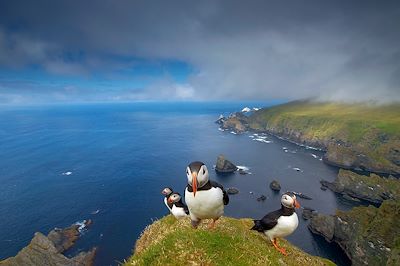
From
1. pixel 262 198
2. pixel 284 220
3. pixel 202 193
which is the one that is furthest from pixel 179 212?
pixel 262 198

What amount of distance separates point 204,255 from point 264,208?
96.8 meters

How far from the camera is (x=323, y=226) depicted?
85750 millimetres

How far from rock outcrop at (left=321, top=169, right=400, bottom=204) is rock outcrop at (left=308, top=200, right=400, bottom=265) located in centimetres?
4134

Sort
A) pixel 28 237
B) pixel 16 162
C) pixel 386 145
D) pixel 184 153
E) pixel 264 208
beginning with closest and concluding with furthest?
pixel 28 237, pixel 264 208, pixel 16 162, pixel 184 153, pixel 386 145

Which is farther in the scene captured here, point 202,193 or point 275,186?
point 275,186

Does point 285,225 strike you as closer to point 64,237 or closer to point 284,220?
point 284,220

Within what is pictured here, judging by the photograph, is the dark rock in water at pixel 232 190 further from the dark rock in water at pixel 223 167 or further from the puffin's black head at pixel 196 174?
the puffin's black head at pixel 196 174

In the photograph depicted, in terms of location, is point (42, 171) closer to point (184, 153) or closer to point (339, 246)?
point (184, 153)

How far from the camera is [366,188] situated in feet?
397

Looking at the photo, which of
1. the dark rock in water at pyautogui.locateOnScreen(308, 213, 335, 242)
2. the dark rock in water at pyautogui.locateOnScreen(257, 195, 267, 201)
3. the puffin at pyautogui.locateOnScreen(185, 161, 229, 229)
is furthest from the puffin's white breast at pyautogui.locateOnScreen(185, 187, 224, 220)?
the dark rock in water at pyautogui.locateOnScreen(257, 195, 267, 201)

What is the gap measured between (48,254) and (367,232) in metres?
76.5

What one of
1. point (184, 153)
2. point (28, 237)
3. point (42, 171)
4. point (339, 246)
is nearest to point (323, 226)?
point (339, 246)

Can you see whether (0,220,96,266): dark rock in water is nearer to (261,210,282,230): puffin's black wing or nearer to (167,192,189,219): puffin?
(167,192,189,219): puffin

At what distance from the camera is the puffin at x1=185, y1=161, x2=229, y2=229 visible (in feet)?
39.3
